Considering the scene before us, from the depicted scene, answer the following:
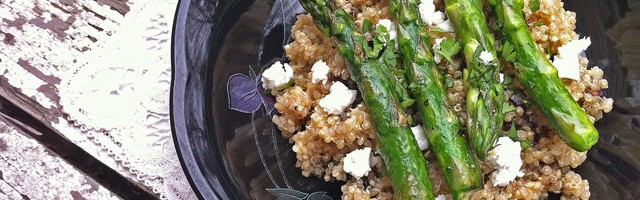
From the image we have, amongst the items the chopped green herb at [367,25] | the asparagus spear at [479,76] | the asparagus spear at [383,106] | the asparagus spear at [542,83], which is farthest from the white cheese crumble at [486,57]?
the chopped green herb at [367,25]

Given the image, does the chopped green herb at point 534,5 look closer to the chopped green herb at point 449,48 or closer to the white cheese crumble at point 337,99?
the chopped green herb at point 449,48

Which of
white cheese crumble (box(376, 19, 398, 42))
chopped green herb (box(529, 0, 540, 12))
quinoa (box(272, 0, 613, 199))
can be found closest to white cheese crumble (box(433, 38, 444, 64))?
quinoa (box(272, 0, 613, 199))

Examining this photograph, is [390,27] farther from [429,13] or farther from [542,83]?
[542,83]

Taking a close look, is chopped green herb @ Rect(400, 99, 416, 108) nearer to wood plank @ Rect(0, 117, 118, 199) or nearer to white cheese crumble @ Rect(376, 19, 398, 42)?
white cheese crumble @ Rect(376, 19, 398, 42)

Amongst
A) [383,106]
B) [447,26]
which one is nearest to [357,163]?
[383,106]

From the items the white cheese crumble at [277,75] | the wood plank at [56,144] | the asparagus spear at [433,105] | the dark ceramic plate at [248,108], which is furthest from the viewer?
the wood plank at [56,144]

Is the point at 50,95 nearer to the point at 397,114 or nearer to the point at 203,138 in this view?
the point at 203,138
